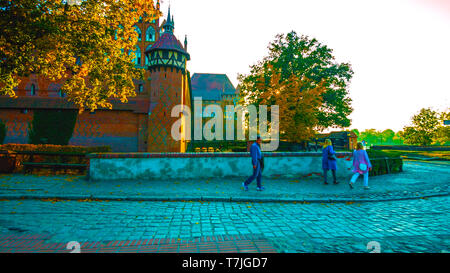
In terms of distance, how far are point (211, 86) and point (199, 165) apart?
195 ft

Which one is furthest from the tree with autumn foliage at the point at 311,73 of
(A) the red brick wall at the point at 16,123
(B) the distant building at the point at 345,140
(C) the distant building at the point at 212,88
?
(C) the distant building at the point at 212,88

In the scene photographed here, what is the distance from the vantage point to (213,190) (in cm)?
690

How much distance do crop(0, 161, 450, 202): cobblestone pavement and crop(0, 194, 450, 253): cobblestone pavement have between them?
16.3 inches

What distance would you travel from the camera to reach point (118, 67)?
10195mm

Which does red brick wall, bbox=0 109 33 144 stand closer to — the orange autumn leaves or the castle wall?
the castle wall

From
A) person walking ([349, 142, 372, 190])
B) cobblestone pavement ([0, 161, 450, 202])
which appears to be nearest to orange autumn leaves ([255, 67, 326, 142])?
cobblestone pavement ([0, 161, 450, 202])

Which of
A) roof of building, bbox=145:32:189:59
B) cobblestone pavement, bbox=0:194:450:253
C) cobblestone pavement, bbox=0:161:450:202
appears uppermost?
roof of building, bbox=145:32:189:59

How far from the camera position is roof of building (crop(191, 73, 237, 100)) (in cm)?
6431

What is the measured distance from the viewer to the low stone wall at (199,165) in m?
8.58

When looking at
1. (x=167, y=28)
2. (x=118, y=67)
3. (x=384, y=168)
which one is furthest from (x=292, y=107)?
(x=167, y=28)

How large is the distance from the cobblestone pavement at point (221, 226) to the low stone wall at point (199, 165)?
9.79 feet

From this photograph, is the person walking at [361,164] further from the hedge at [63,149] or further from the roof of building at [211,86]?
the roof of building at [211,86]

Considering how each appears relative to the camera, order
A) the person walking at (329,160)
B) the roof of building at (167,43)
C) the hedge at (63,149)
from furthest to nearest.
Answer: the roof of building at (167,43)
the hedge at (63,149)
the person walking at (329,160)
